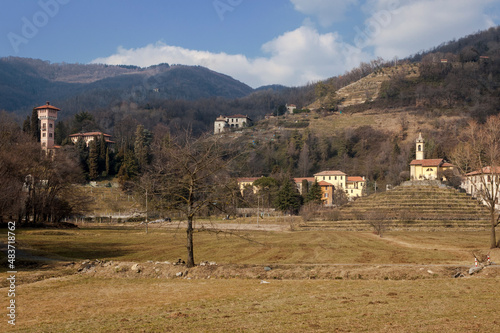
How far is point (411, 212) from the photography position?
72688 millimetres

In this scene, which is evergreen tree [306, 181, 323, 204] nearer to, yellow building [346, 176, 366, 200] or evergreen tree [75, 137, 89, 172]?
yellow building [346, 176, 366, 200]

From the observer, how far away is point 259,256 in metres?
31.3

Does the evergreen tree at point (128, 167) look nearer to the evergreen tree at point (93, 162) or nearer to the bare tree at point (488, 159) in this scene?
the evergreen tree at point (93, 162)

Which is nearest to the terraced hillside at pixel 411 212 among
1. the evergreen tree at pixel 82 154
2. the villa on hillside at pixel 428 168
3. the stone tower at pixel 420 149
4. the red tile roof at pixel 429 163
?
the villa on hillside at pixel 428 168

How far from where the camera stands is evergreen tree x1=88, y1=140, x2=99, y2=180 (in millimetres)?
110688

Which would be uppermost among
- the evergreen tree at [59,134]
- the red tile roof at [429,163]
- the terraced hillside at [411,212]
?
the evergreen tree at [59,134]

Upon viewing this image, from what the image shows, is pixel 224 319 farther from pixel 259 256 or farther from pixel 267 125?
pixel 267 125

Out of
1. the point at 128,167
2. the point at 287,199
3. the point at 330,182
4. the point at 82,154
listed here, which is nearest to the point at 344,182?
the point at 330,182

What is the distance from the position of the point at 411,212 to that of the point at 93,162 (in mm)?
78319

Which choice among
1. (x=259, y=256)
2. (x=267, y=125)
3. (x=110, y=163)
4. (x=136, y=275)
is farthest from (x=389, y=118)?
(x=136, y=275)

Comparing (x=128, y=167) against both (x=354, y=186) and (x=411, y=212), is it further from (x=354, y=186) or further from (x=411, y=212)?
(x=411, y=212)

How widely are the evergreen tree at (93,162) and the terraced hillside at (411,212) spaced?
6262cm

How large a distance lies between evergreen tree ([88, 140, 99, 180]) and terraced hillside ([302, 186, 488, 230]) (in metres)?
62.6

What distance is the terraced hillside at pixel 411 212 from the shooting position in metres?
66.8
